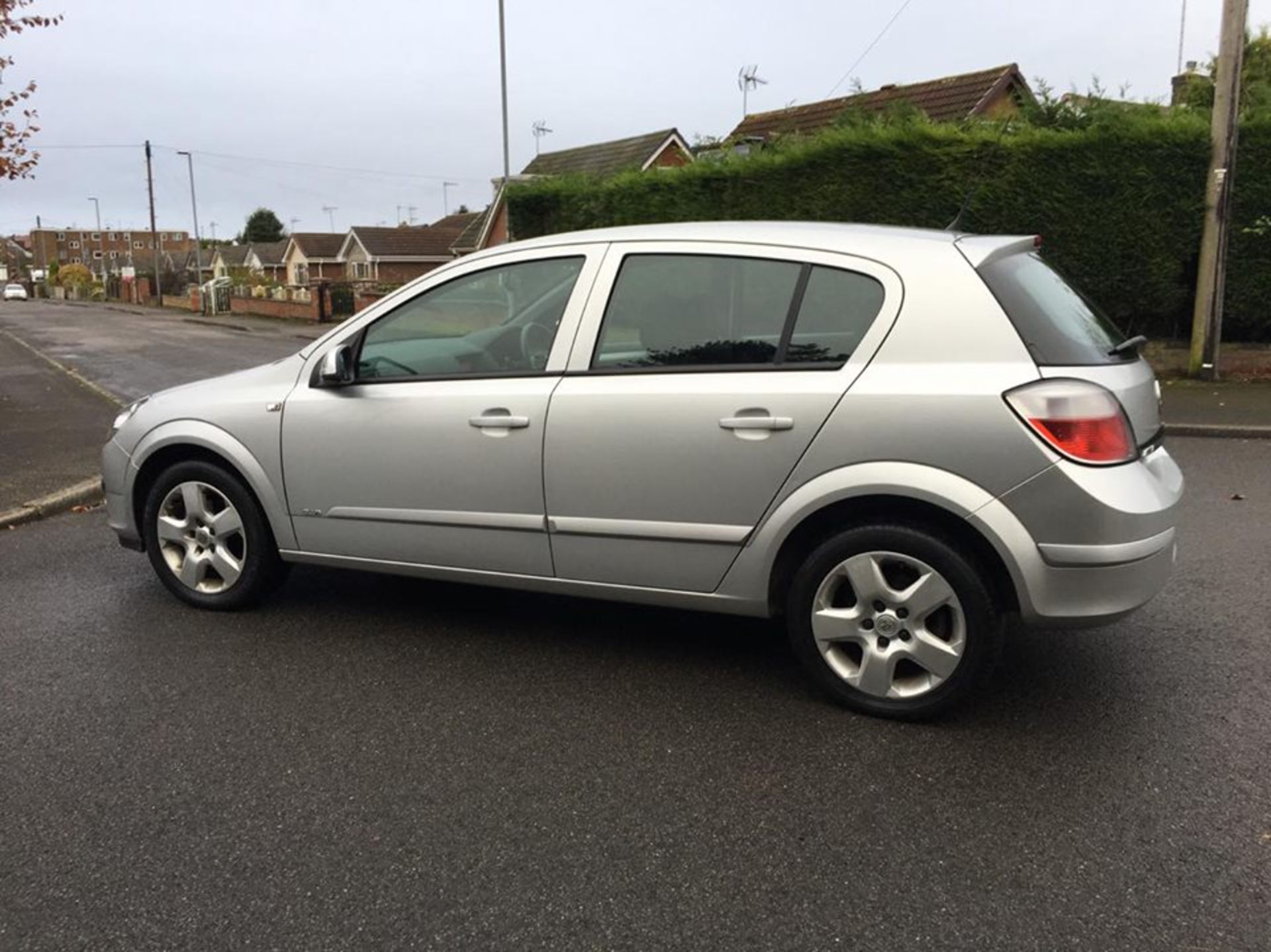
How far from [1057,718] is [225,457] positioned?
3.47 m

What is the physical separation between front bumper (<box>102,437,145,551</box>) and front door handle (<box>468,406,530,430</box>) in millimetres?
1903

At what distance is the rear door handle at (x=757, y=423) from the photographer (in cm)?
349

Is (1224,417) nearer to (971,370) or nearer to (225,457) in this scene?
(971,370)

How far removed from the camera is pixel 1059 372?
3.29 metres

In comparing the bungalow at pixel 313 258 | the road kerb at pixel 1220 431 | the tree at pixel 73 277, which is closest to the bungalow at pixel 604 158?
the road kerb at pixel 1220 431

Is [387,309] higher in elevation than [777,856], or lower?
higher

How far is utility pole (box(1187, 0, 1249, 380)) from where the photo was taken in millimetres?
11344

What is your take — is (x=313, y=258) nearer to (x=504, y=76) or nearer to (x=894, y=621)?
(x=504, y=76)

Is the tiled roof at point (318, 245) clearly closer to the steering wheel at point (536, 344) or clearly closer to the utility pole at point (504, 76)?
the utility pole at point (504, 76)

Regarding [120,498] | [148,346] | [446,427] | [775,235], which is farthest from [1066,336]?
[148,346]

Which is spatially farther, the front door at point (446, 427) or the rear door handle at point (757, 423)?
the front door at point (446, 427)

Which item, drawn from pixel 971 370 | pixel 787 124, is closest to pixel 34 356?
pixel 787 124

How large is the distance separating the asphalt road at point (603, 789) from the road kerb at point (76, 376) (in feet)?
31.9

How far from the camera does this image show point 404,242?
2648 inches
